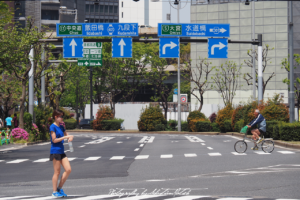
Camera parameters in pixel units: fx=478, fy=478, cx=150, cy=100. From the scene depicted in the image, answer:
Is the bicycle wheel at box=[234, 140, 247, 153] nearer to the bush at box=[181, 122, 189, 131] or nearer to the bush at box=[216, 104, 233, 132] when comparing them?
the bush at box=[216, 104, 233, 132]

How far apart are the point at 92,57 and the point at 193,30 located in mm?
13340

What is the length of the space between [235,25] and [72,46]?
44.7m

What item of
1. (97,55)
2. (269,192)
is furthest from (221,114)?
(269,192)

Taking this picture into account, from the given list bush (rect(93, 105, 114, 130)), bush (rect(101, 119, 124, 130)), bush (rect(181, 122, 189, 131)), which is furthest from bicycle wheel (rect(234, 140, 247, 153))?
bush (rect(93, 105, 114, 130))

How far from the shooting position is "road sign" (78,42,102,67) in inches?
1558

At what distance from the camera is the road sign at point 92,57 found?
1558 inches

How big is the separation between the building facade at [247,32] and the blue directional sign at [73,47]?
40390mm

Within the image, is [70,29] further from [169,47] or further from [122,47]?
[169,47]

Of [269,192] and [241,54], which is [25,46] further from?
[241,54]

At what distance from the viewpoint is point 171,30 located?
29.5m

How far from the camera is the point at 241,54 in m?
69.2

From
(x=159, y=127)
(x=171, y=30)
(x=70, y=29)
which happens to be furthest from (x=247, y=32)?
(x=70, y=29)

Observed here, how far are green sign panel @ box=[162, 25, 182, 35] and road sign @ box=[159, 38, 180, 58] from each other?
1.52ft

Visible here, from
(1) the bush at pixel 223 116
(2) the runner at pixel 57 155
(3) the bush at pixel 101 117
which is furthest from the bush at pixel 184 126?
(2) the runner at pixel 57 155
